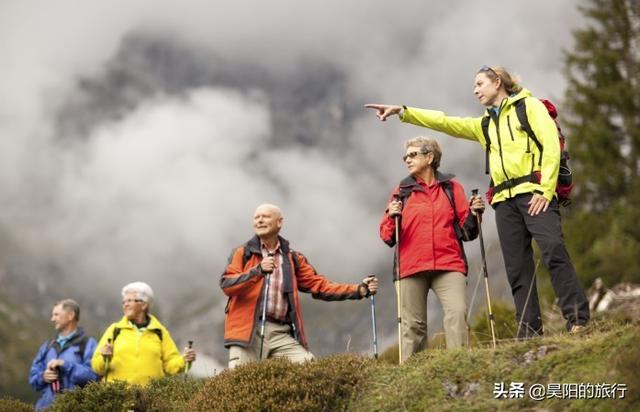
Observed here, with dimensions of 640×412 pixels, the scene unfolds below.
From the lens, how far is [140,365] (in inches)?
441

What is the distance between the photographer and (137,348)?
37.0 feet

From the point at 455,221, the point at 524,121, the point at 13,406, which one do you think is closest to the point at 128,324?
the point at 13,406

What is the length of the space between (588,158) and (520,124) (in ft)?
90.0

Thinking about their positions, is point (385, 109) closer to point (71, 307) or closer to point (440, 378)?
point (440, 378)

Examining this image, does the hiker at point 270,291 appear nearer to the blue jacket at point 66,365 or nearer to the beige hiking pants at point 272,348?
the beige hiking pants at point 272,348

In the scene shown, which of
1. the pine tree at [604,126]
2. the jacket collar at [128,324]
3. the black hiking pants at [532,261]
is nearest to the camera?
the black hiking pants at [532,261]

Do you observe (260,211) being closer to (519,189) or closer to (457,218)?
(457,218)

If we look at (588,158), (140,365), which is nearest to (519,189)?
(140,365)

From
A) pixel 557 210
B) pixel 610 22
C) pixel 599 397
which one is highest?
pixel 610 22

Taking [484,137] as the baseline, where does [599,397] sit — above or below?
below

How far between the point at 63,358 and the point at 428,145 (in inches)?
270

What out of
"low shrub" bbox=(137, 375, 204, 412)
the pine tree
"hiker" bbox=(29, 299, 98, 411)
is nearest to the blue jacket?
"hiker" bbox=(29, 299, 98, 411)

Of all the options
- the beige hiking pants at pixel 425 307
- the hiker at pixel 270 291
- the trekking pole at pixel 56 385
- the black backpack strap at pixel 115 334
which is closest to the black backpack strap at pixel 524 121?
the beige hiking pants at pixel 425 307

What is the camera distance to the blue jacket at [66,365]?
1124cm
